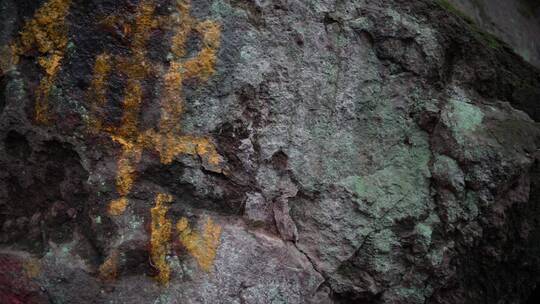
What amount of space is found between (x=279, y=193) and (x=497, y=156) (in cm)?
74

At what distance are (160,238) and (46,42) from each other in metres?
0.60

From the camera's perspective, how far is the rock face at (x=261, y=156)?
1295 millimetres

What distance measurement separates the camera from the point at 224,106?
144cm

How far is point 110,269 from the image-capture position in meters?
1.27

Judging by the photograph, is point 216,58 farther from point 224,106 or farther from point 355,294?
point 355,294

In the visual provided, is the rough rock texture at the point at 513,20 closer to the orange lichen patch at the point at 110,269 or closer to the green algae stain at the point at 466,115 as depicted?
the green algae stain at the point at 466,115

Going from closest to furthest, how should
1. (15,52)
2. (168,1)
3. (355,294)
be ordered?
(15,52), (168,1), (355,294)

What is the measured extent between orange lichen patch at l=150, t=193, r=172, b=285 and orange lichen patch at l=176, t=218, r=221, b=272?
0.04m

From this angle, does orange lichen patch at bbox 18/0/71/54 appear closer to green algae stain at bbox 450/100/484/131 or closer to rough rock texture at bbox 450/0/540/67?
green algae stain at bbox 450/100/484/131

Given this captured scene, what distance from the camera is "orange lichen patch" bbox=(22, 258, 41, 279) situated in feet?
4.02

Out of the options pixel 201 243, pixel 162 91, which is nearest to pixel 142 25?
pixel 162 91

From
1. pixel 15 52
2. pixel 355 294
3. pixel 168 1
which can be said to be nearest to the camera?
pixel 15 52

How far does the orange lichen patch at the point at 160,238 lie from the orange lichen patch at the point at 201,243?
0.13 feet

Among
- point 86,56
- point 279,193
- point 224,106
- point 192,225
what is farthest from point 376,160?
point 86,56
